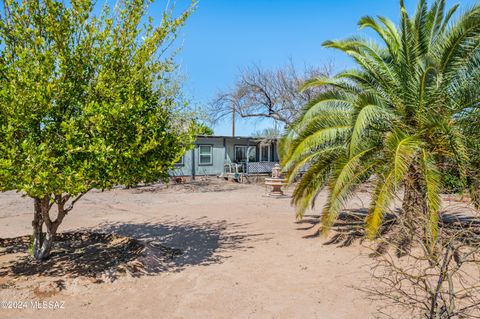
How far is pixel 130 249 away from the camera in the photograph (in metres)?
7.32

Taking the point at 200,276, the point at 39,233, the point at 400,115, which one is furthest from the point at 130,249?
the point at 400,115

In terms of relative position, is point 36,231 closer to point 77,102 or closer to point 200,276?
point 77,102

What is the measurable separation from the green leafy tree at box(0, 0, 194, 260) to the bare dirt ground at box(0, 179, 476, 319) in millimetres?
1443

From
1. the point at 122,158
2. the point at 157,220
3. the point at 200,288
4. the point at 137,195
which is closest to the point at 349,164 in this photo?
the point at 200,288

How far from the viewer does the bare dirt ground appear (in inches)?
185

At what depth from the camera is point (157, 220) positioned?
35.2 ft

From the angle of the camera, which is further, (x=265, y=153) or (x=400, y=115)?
(x=265, y=153)

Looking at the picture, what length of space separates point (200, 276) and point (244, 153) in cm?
2021

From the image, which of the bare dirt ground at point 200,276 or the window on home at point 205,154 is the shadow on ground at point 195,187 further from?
the bare dirt ground at point 200,276

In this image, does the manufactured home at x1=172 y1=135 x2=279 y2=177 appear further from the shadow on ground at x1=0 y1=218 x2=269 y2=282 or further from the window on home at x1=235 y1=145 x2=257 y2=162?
the shadow on ground at x1=0 y1=218 x2=269 y2=282

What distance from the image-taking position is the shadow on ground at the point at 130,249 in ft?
20.2

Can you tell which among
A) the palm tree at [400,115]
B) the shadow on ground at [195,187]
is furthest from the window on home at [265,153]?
the palm tree at [400,115]

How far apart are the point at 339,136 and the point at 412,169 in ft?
5.03

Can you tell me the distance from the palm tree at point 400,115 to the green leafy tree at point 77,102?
2.89m
